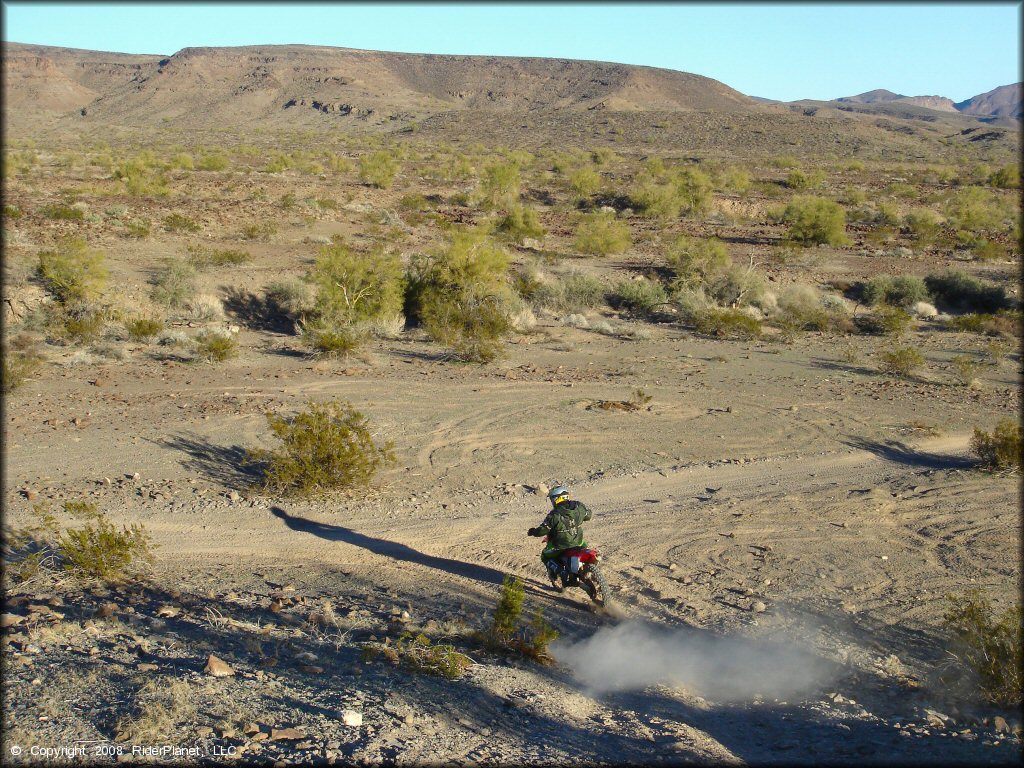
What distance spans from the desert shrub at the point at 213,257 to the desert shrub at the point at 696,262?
13134 millimetres

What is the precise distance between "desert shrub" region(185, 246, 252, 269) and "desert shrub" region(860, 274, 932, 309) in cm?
1903

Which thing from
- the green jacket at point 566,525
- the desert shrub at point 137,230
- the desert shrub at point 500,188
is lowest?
the green jacket at point 566,525

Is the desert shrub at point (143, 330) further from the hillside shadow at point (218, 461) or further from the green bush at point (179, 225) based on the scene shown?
the green bush at point (179, 225)

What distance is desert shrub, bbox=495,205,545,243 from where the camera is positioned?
3150cm

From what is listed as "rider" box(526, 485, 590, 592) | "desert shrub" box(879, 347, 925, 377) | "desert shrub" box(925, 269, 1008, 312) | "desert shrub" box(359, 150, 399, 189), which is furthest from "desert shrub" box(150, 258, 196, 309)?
"desert shrub" box(359, 150, 399, 189)

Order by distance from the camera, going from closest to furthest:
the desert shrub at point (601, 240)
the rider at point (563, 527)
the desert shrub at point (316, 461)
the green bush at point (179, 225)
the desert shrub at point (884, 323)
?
the rider at point (563, 527) < the desert shrub at point (316, 461) < the desert shrub at point (884, 323) < the green bush at point (179, 225) < the desert shrub at point (601, 240)

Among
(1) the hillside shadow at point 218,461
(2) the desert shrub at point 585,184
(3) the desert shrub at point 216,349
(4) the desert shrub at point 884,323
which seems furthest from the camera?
(2) the desert shrub at point 585,184

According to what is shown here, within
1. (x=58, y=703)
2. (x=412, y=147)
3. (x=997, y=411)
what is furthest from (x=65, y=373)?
(x=412, y=147)

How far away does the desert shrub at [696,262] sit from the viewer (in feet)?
82.6

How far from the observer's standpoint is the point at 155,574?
25.9 feet

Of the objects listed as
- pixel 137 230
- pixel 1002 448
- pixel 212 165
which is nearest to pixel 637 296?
pixel 1002 448

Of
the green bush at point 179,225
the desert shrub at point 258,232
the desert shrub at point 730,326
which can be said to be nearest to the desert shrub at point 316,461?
the desert shrub at point 730,326

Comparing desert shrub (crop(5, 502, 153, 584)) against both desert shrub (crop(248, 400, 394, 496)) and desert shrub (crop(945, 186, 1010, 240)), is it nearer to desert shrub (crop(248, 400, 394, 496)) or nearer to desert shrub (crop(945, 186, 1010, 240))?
desert shrub (crop(248, 400, 394, 496))

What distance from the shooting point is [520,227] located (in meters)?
32.3
